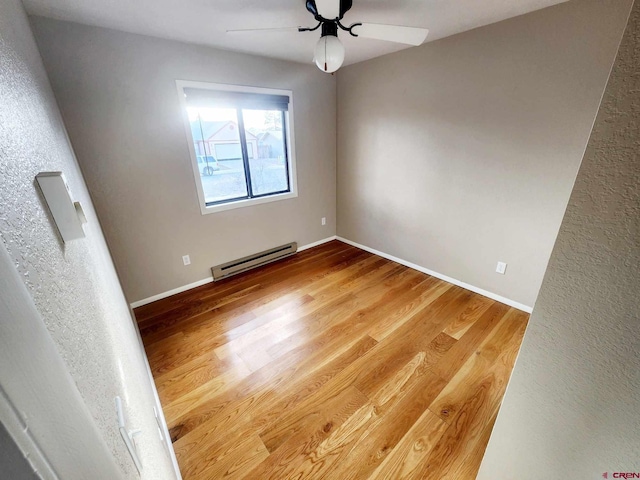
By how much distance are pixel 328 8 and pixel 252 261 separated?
98.0 inches

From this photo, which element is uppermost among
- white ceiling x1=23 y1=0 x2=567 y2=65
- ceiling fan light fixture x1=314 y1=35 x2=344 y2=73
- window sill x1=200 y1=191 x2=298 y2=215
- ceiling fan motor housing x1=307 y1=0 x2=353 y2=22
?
white ceiling x1=23 y1=0 x2=567 y2=65

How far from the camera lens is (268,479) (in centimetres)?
126

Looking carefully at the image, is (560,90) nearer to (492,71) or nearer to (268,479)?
(492,71)

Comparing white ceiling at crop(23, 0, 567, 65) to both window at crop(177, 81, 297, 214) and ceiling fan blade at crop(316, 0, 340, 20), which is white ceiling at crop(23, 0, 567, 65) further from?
window at crop(177, 81, 297, 214)

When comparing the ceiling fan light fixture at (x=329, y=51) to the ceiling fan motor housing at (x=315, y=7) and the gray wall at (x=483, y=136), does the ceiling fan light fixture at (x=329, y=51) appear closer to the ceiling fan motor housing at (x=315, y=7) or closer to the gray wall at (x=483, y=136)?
the ceiling fan motor housing at (x=315, y=7)

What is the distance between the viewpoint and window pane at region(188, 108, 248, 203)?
8.46ft

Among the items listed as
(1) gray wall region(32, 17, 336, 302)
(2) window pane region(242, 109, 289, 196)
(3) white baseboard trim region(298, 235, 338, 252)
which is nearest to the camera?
(1) gray wall region(32, 17, 336, 302)

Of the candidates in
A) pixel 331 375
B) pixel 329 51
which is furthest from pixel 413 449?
pixel 329 51

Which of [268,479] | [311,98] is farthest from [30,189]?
[311,98]

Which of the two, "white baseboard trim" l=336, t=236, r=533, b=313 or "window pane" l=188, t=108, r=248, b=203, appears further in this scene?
"window pane" l=188, t=108, r=248, b=203

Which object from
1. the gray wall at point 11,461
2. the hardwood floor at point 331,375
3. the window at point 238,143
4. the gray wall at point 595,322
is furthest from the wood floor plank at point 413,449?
the window at point 238,143

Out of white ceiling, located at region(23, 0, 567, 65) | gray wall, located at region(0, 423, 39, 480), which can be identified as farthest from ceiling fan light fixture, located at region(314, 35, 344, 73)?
gray wall, located at region(0, 423, 39, 480)

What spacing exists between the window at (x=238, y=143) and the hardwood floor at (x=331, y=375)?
3.53 feet

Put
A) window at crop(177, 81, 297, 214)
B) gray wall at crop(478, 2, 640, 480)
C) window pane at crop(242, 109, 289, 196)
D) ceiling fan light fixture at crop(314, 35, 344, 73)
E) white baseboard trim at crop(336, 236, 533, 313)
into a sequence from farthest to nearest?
window pane at crop(242, 109, 289, 196) < window at crop(177, 81, 297, 214) < white baseboard trim at crop(336, 236, 533, 313) < ceiling fan light fixture at crop(314, 35, 344, 73) < gray wall at crop(478, 2, 640, 480)
